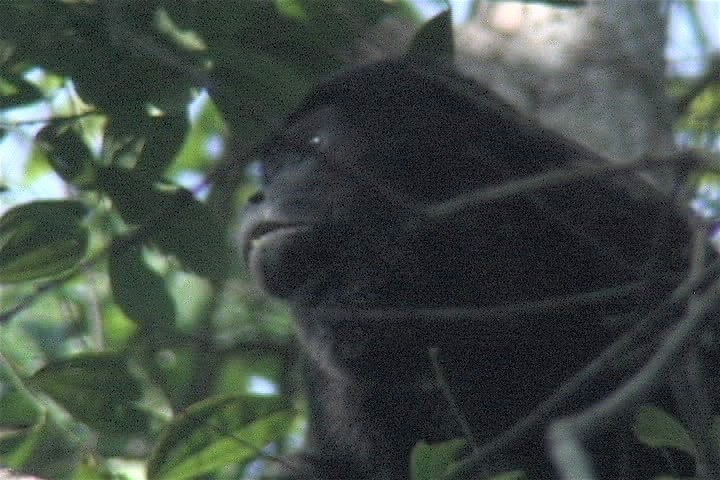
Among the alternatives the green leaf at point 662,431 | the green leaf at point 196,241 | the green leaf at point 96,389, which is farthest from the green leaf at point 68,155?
the green leaf at point 662,431

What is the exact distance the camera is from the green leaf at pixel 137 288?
266 centimetres

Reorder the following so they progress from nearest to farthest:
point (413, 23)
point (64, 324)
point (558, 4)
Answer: point (558, 4) < point (64, 324) < point (413, 23)

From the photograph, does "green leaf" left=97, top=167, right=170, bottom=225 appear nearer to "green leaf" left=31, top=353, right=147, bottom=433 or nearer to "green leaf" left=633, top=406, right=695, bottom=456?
"green leaf" left=31, top=353, right=147, bottom=433

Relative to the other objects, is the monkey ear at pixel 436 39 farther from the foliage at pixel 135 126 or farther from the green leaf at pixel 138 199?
the green leaf at pixel 138 199

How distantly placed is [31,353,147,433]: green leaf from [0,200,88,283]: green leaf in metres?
0.36

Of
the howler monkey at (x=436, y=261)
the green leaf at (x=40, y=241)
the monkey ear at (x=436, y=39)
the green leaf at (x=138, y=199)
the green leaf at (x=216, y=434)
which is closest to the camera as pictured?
the green leaf at (x=216, y=434)

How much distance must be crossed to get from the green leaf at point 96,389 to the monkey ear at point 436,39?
97 centimetres

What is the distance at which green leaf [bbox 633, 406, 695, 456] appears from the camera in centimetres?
179

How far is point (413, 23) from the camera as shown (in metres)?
3.88

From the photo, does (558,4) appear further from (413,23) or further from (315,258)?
(413,23)

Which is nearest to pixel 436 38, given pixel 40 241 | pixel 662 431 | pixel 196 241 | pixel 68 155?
pixel 196 241

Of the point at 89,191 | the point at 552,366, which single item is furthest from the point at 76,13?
the point at 552,366

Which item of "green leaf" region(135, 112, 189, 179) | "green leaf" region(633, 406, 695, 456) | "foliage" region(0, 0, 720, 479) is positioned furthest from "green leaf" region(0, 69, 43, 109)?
"green leaf" region(633, 406, 695, 456)

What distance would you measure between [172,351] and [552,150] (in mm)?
1103
